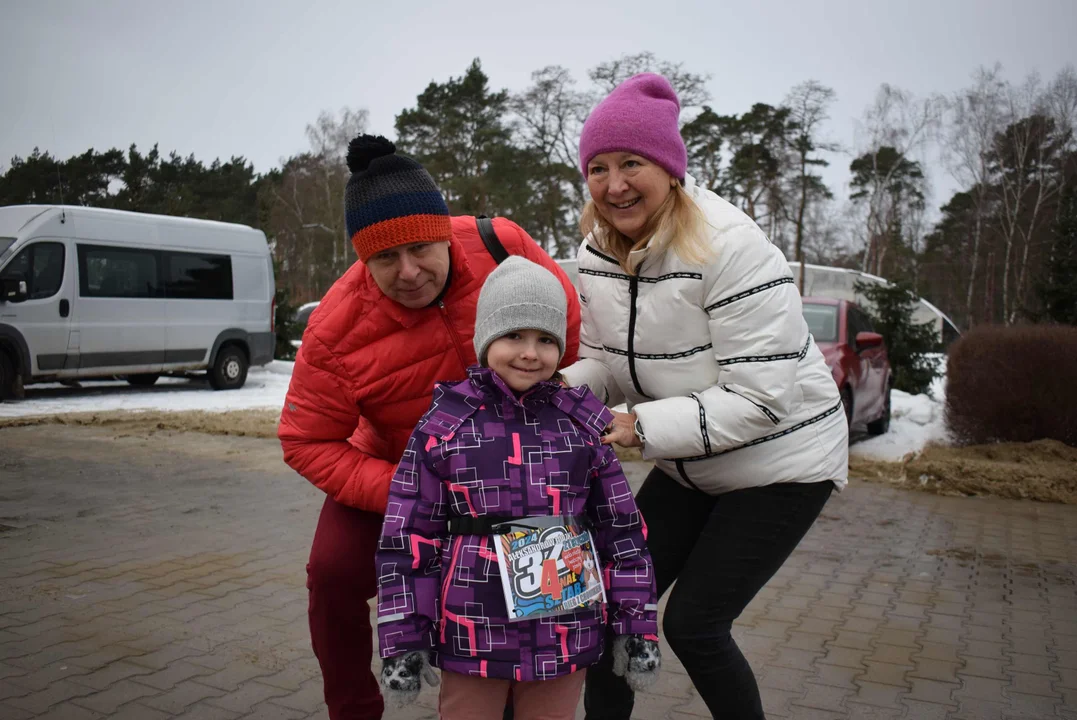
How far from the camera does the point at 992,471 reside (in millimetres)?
8008

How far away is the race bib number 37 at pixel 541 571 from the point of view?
2.14 m

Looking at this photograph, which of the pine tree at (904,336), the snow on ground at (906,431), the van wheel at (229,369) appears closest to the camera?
the snow on ground at (906,431)

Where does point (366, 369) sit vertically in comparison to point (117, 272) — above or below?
below

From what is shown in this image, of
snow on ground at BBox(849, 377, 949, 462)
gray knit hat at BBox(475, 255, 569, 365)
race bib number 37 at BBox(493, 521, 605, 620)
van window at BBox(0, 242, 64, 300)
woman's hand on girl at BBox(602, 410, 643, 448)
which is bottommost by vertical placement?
snow on ground at BBox(849, 377, 949, 462)

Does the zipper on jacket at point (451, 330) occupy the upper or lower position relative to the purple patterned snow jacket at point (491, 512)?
upper

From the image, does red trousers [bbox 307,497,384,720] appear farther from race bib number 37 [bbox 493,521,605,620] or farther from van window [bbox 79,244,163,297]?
van window [bbox 79,244,163,297]

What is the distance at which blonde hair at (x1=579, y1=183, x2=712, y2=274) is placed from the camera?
7.70ft

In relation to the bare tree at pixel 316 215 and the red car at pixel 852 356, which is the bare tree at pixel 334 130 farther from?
the red car at pixel 852 356

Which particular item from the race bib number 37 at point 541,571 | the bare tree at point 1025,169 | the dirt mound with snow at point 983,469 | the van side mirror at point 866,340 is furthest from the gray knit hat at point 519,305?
the bare tree at point 1025,169

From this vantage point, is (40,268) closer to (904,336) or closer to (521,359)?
(521,359)

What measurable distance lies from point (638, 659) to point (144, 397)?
42.9ft

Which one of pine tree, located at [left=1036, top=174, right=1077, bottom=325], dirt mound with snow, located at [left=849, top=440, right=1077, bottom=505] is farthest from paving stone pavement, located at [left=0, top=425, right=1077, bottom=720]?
pine tree, located at [left=1036, top=174, right=1077, bottom=325]

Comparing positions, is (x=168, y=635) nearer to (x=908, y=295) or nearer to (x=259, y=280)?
(x=259, y=280)

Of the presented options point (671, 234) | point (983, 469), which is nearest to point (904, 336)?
point (983, 469)
